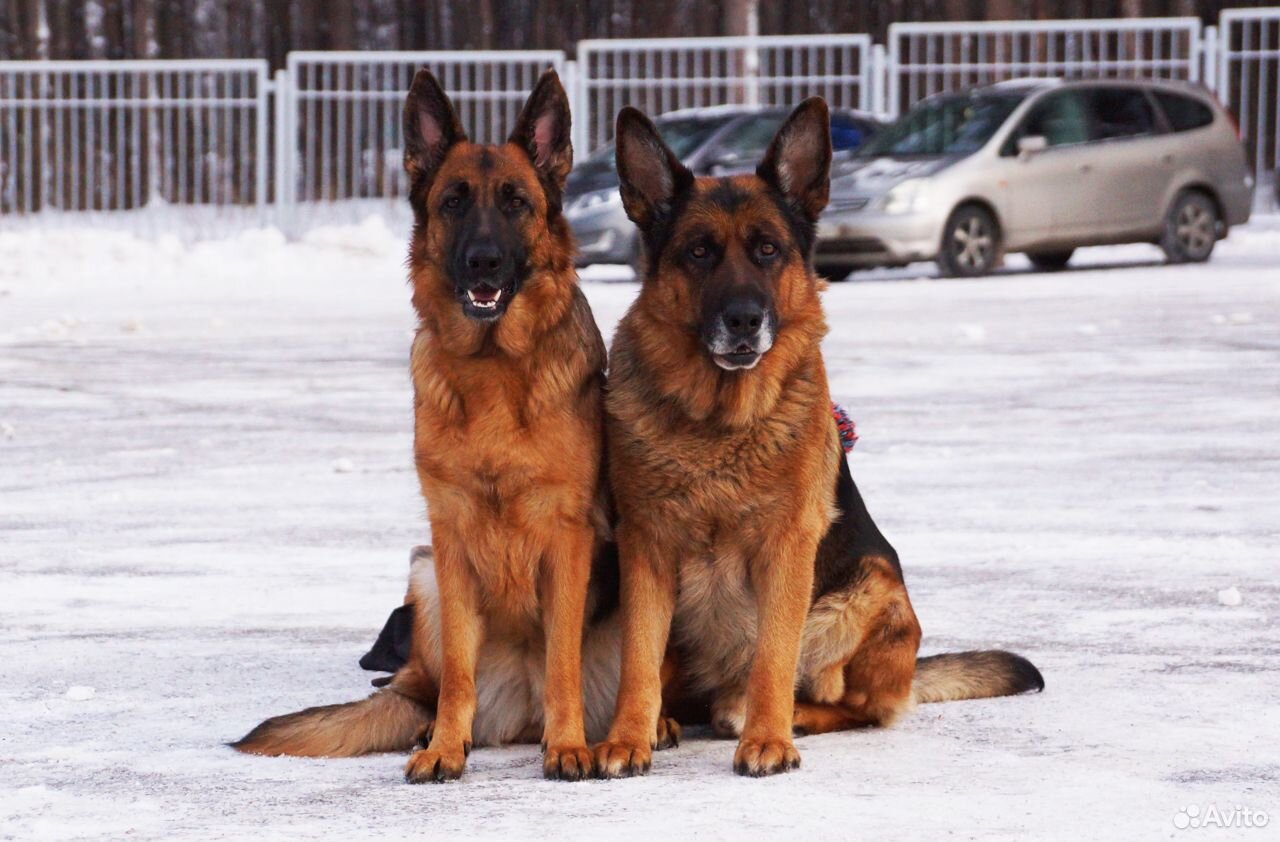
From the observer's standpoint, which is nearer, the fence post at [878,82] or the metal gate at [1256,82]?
the metal gate at [1256,82]

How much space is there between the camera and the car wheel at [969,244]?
63.3 ft

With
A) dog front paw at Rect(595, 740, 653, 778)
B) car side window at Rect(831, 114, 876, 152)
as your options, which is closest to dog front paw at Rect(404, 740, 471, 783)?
dog front paw at Rect(595, 740, 653, 778)

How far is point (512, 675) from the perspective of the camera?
16.4 feet

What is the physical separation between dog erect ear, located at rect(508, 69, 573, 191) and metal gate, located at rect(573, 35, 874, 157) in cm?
2185

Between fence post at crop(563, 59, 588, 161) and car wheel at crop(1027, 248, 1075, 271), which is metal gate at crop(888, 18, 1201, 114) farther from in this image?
car wheel at crop(1027, 248, 1075, 271)

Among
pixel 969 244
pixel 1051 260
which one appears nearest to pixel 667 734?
pixel 969 244

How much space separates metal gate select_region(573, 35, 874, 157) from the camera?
27.0 meters

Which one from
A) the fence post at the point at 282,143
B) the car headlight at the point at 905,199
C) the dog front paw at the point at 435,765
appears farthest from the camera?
the fence post at the point at 282,143

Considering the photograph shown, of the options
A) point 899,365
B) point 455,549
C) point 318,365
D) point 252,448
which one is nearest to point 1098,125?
point 899,365

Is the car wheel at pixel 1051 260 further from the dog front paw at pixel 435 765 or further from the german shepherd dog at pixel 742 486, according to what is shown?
the dog front paw at pixel 435 765

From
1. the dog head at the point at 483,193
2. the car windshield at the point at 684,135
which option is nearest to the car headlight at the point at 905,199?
the car windshield at the point at 684,135

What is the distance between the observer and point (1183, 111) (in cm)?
2064

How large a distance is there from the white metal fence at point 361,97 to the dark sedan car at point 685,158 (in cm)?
487

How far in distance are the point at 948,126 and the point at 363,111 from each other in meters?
11.2
